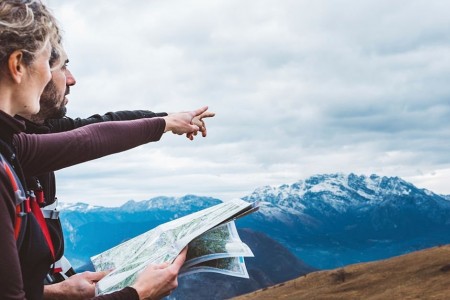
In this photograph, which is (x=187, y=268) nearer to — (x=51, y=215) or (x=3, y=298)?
(x=51, y=215)

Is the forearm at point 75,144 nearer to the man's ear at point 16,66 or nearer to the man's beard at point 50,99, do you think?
the man's beard at point 50,99

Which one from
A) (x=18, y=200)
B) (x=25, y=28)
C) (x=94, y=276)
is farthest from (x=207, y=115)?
(x=18, y=200)

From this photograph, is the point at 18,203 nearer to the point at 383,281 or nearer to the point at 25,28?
the point at 25,28

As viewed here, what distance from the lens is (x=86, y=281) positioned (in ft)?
8.67

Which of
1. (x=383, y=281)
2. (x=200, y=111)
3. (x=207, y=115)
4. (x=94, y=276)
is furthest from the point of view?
(x=383, y=281)

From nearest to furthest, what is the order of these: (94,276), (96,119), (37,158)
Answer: (37,158) → (94,276) → (96,119)

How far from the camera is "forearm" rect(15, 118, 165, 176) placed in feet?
6.98

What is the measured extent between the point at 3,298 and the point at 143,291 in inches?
27.8

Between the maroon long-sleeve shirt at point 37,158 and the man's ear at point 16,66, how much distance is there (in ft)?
0.40

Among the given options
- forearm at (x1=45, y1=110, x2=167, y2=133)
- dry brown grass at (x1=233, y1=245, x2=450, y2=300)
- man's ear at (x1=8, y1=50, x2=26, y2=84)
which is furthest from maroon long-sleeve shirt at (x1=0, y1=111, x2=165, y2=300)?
dry brown grass at (x1=233, y1=245, x2=450, y2=300)

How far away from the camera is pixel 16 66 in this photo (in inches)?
68.9

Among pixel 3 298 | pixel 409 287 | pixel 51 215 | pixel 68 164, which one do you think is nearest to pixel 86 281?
pixel 51 215

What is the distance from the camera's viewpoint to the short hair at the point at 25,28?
1.75 metres

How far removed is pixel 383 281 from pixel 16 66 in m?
53.5
